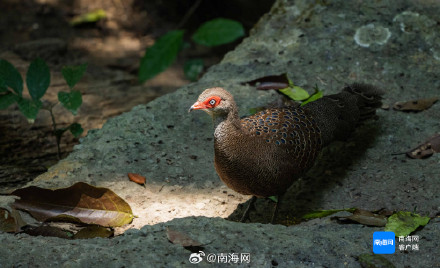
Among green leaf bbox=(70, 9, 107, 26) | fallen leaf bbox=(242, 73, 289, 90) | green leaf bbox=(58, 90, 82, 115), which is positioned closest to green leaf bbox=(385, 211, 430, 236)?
fallen leaf bbox=(242, 73, 289, 90)

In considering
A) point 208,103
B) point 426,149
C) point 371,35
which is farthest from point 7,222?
point 371,35

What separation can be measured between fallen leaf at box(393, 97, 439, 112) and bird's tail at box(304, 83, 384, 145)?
0.98 ft

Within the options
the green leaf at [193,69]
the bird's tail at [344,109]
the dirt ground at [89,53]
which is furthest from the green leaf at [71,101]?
the green leaf at [193,69]

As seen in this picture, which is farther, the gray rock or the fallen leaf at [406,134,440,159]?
the fallen leaf at [406,134,440,159]

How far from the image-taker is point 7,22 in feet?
26.4

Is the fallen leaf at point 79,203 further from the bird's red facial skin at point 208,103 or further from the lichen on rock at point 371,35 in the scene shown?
the lichen on rock at point 371,35

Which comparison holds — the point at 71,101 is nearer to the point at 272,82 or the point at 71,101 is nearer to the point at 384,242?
the point at 272,82

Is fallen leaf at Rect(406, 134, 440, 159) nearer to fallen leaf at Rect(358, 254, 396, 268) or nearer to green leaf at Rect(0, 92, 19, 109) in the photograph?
fallen leaf at Rect(358, 254, 396, 268)

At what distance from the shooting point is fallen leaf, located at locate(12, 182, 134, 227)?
330 centimetres

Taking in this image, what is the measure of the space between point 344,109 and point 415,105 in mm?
750

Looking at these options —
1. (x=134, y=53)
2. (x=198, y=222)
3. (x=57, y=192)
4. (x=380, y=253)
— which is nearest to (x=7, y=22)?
(x=134, y=53)

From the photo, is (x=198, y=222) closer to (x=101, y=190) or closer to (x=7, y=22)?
(x=101, y=190)

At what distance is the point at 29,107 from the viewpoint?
4.29m

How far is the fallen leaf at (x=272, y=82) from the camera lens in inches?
185
